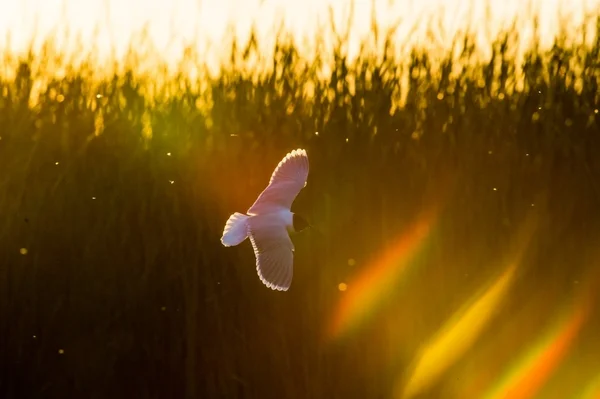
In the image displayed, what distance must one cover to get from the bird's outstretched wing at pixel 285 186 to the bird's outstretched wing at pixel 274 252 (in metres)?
0.08

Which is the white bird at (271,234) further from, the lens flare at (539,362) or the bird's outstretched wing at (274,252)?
the lens flare at (539,362)

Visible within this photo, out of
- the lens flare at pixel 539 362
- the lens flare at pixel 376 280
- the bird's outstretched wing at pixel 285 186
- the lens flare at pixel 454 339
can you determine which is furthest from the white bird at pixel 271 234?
the lens flare at pixel 539 362

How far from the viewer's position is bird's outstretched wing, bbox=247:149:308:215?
281cm

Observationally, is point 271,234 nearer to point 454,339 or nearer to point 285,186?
point 285,186

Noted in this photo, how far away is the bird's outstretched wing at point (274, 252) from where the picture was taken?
2707 millimetres

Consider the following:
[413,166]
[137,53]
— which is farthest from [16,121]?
[413,166]

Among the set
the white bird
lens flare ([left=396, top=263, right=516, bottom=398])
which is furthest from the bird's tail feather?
lens flare ([left=396, top=263, right=516, bottom=398])

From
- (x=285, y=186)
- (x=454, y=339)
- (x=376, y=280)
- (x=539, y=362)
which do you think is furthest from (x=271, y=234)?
(x=539, y=362)

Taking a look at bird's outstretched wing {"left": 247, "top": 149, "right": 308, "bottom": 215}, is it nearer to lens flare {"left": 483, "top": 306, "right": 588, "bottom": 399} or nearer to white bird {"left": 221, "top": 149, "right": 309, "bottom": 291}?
white bird {"left": 221, "top": 149, "right": 309, "bottom": 291}

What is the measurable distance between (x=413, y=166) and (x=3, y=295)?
4.61 feet

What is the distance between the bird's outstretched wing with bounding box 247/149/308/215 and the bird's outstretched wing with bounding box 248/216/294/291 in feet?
Result: 0.26

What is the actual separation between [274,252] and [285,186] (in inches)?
9.3

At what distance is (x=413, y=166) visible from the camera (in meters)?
3.54

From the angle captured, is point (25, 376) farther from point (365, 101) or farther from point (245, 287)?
point (365, 101)
